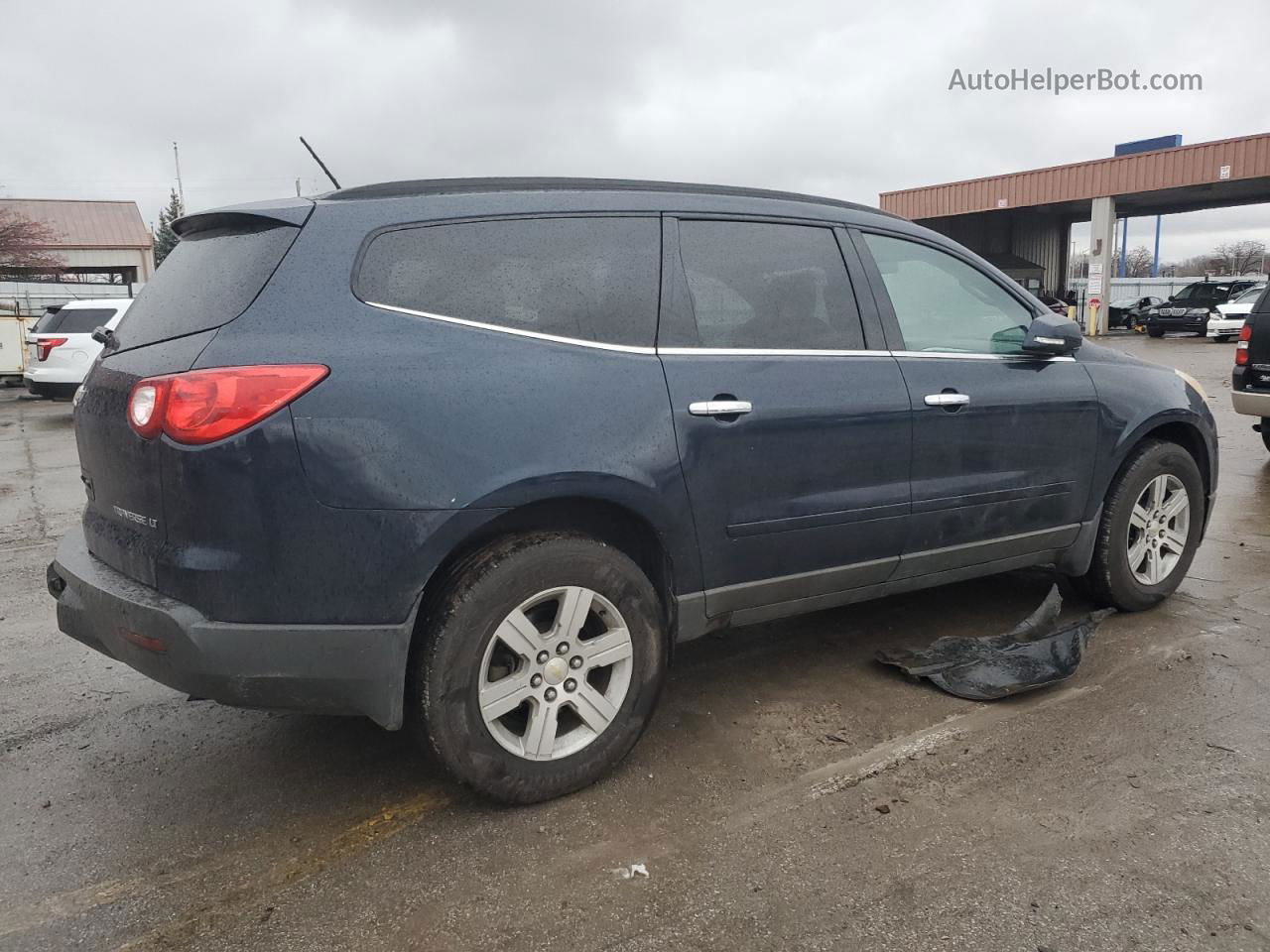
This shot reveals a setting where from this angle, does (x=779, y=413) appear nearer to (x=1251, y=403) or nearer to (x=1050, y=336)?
(x=1050, y=336)

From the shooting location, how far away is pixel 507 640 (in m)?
2.66

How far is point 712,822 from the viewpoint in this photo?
271 cm

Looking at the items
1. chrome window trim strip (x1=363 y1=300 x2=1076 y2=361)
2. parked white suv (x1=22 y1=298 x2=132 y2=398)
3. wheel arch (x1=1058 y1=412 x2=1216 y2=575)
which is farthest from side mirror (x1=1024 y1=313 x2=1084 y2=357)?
parked white suv (x1=22 y1=298 x2=132 y2=398)

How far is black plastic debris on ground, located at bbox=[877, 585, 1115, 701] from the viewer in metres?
3.57

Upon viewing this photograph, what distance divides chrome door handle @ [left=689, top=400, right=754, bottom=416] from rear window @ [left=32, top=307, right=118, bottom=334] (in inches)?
566

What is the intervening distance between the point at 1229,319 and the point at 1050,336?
26.9 meters

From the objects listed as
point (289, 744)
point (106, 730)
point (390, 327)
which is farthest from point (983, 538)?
point (106, 730)

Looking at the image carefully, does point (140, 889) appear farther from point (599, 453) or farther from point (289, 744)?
point (599, 453)

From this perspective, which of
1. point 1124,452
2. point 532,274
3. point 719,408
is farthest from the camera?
point 1124,452

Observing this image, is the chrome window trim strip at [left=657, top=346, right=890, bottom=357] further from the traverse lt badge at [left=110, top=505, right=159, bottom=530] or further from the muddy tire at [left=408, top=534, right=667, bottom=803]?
the traverse lt badge at [left=110, top=505, right=159, bottom=530]

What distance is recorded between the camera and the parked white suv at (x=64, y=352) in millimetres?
14367

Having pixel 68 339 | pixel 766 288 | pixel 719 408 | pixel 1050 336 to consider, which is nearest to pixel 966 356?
pixel 1050 336

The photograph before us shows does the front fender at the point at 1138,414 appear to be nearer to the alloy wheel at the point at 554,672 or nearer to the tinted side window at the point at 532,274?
the tinted side window at the point at 532,274

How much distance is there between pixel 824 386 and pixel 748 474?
0.45 meters
